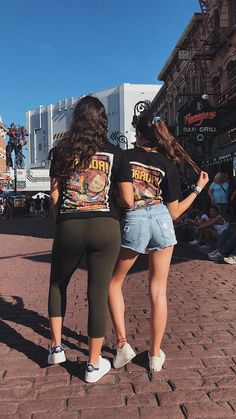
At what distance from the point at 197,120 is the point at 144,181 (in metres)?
16.0

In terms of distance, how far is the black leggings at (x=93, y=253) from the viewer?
9.57 ft

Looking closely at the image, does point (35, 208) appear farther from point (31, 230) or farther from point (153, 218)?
point (153, 218)

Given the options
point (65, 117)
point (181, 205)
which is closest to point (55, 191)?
point (181, 205)

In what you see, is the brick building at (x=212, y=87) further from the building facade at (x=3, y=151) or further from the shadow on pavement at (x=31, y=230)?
the building facade at (x=3, y=151)

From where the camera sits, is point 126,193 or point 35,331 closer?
point 126,193

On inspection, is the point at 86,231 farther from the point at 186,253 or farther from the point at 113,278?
the point at 186,253

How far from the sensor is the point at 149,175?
3.11 meters

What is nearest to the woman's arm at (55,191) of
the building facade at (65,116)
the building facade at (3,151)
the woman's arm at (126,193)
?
the woman's arm at (126,193)

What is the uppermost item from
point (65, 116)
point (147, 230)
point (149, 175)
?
point (65, 116)

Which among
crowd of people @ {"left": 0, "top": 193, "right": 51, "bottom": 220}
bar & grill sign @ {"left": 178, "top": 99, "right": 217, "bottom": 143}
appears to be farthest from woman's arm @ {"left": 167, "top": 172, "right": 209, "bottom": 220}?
crowd of people @ {"left": 0, "top": 193, "right": 51, "bottom": 220}

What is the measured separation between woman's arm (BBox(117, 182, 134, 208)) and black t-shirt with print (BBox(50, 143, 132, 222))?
0.04 metres

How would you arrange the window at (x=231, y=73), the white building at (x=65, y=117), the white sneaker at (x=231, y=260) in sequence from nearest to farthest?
the white sneaker at (x=231, y=260), the window at (x=231, y=73), the white building at (x=65, y=117)

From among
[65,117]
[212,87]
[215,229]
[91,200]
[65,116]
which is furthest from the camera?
[65,116]

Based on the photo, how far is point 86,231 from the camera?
2.91m
